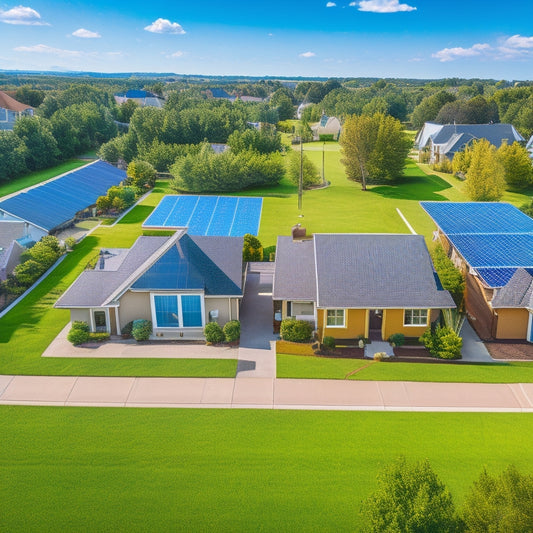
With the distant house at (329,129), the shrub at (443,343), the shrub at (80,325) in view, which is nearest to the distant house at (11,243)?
the shrub at (80,325)

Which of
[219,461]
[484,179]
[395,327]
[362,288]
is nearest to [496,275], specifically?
[395,327]

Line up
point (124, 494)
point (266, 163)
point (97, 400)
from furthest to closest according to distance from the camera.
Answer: point (266, 163) → point (97, 400) → point (124, 494)

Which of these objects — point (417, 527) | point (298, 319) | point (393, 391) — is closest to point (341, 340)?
point (298, 319)

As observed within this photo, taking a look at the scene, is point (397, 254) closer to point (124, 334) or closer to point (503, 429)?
point (503, 429)

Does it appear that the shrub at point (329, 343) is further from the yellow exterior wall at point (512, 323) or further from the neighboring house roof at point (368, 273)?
the yellow exterior wall at point (512, 323)

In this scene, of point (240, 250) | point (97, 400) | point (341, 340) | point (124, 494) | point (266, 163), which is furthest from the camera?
point (266, 163)
